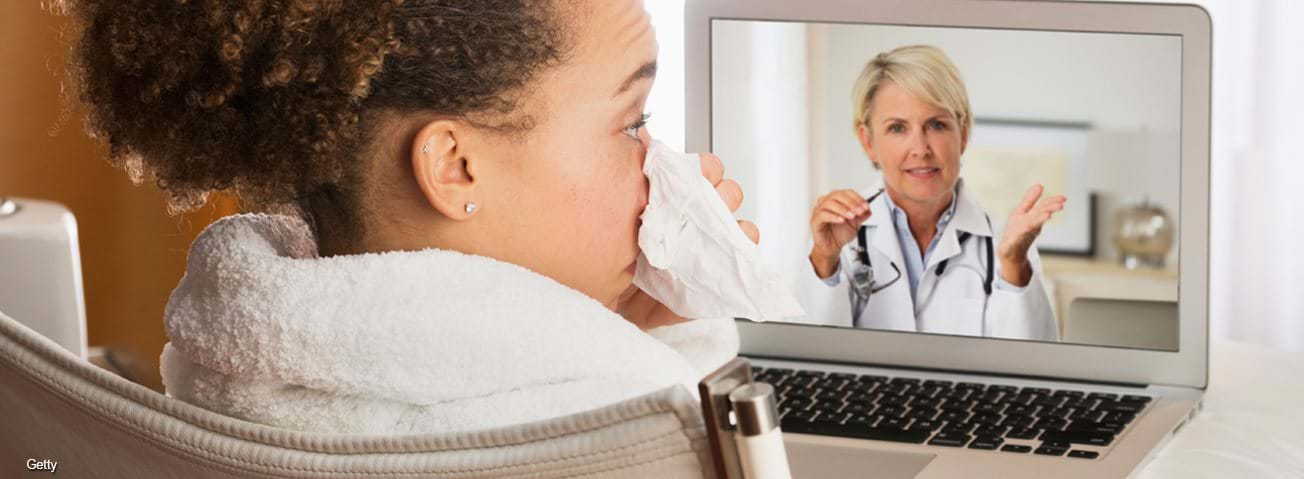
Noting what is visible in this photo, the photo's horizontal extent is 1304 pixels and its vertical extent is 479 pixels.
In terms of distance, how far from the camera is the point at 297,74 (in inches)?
20.2

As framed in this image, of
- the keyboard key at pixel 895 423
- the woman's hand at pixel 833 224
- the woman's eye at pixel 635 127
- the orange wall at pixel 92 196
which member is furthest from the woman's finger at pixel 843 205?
the orange wall at pixel 92 196

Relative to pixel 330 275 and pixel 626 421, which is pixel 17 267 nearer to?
pixel 330 275

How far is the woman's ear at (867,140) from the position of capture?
3.71 ft

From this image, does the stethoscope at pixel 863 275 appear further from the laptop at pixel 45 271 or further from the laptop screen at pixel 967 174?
the laptop at pixel 45 271

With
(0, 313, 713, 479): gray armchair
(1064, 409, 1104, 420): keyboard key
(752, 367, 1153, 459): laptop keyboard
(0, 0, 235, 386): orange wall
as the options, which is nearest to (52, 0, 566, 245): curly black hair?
(0, 313, 713, 479): gray armchair

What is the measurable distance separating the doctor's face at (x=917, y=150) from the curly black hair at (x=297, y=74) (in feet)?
2.03

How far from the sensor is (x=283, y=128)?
21.0 inches

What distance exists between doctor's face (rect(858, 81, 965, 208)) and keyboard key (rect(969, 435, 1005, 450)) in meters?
0.26

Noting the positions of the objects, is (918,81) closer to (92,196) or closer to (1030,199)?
(1030,199)

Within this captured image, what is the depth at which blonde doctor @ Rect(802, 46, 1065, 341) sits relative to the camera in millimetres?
1106

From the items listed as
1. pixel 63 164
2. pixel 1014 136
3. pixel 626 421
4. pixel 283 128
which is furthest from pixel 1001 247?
pixel 63 164

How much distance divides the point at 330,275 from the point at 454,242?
0.07 metres

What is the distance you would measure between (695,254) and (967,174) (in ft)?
1.61

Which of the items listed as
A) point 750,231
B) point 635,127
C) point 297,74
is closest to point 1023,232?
point 750,231
